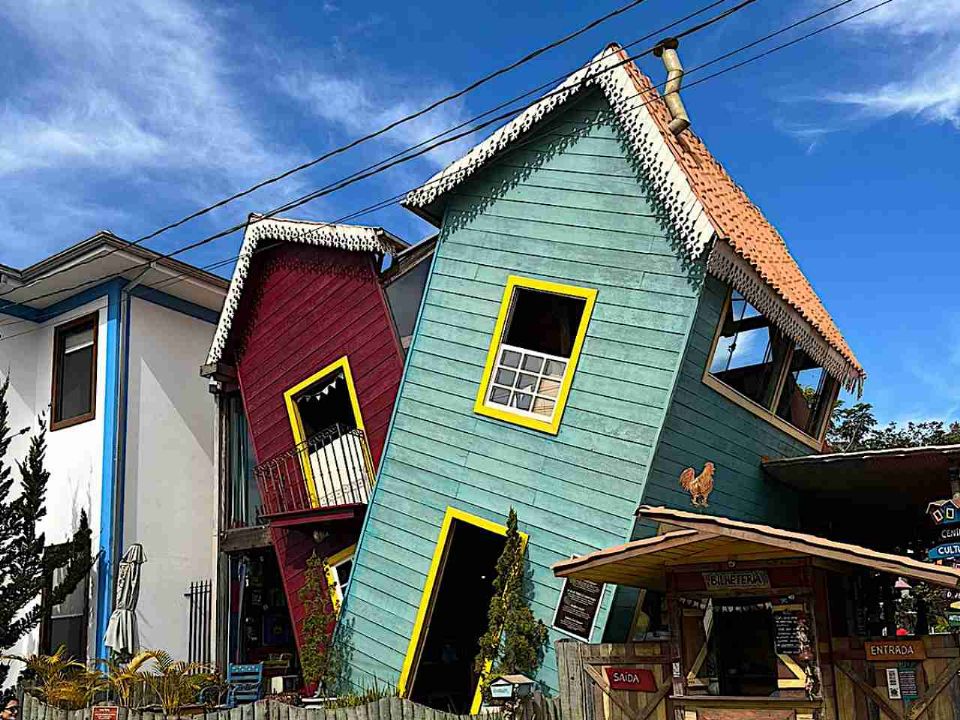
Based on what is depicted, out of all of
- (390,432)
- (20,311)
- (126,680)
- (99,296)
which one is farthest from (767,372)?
(20,311)

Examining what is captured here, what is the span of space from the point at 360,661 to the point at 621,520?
12.5 feet

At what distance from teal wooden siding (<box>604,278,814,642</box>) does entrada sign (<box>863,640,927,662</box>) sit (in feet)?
7.76

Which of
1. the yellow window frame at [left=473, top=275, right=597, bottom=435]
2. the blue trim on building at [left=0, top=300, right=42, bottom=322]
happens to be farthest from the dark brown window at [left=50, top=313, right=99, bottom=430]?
the yellow window frame at [left=473, top=275, right=597, bottom=435]

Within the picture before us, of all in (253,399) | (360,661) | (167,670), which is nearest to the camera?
(360,661)

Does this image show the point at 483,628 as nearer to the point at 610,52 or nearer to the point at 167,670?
the point at 167,670

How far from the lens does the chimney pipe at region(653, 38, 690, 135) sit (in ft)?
32.2

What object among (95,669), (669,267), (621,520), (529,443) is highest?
(669,267)

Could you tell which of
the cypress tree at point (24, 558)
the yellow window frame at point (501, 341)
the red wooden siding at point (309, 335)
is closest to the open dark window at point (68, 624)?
the cypress tree at point (24, 558)

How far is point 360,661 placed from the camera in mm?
11414

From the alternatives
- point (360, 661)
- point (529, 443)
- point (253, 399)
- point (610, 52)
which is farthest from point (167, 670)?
point (610, 52)

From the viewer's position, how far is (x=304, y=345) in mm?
14391

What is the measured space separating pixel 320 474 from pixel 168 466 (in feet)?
16.4

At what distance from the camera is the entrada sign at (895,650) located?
8078mm

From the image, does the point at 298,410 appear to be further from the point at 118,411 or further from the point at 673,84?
the point at 673,84
